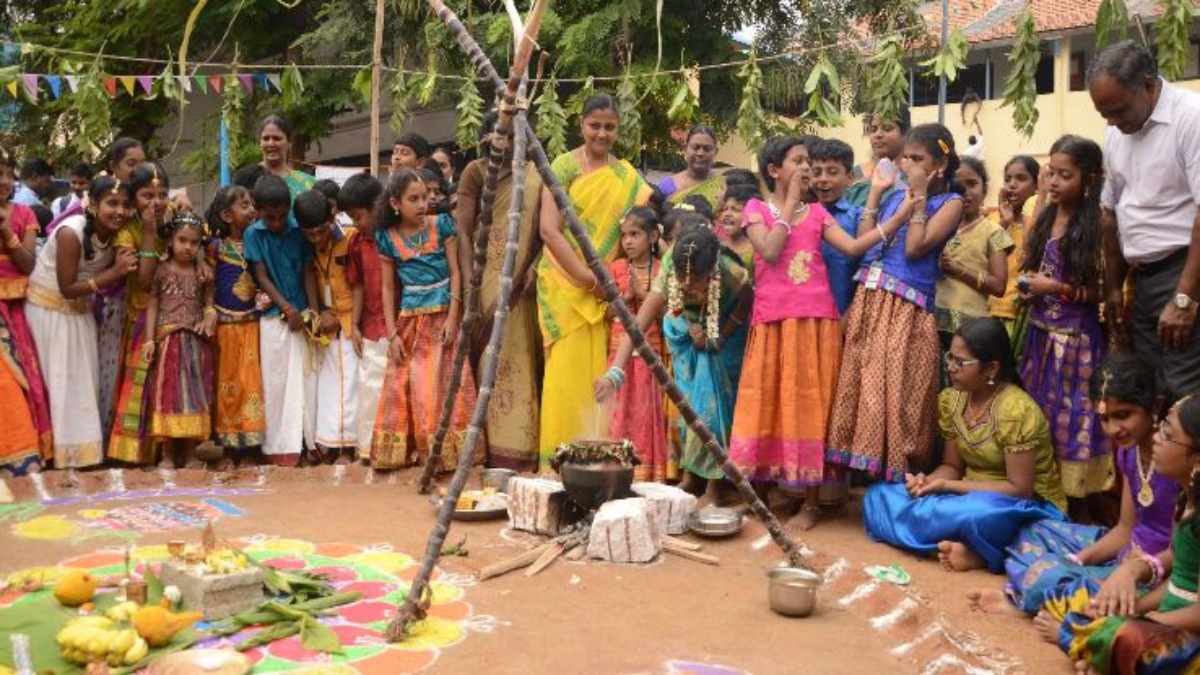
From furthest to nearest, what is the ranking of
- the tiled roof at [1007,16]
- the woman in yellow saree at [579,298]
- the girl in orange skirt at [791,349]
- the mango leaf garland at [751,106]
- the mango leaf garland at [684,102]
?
the tiled roof at [1007,16], the mango leaf garland at [684,102], the mango leaf garland at [751,106], the woman in yellow saree at [579,298], the girl in orange skirt at [791,349]

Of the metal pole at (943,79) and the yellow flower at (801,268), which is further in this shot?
the metal pole at (943,79)

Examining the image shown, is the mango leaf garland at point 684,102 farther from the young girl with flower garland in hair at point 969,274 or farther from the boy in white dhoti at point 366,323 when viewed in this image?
the young girl with flower garland in hair at point 969,274

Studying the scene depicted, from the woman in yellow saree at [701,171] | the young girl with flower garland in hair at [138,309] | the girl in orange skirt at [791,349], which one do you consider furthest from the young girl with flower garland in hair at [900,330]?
the young girl with flower garland in hair at [138,309]

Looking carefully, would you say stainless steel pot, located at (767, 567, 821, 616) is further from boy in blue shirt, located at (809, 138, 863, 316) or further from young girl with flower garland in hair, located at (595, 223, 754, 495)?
boy in blue shirt, located at (809, 138, 863, 316)

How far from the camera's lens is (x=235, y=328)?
→ 6570 millimetres

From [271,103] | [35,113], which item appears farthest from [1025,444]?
[35,113]

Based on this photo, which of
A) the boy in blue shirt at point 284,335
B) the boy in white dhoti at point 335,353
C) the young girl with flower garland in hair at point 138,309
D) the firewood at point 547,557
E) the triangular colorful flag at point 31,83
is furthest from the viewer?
the triangular colorful flag at point 31,83

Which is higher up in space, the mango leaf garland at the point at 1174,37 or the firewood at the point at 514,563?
the mango leaf garland at the point at 1174,37

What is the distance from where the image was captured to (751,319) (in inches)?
216

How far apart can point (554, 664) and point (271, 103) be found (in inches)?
436

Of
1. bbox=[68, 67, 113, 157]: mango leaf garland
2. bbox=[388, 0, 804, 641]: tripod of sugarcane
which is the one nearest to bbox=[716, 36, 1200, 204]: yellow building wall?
bbox=[68, 67, 113, 157]: mango leaf garland

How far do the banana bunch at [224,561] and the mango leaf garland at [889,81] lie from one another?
4.09 m

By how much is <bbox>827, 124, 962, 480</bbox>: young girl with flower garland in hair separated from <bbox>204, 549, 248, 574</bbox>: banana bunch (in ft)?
9.02

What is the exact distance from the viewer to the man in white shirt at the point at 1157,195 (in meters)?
4.05
